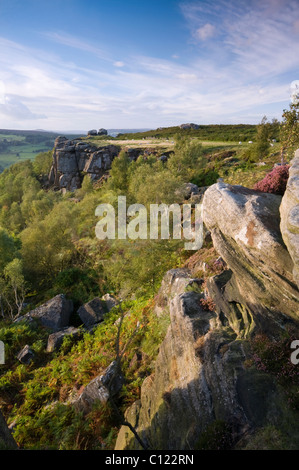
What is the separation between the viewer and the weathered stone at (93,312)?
23.2m

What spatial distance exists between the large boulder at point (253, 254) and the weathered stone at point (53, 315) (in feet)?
62.2

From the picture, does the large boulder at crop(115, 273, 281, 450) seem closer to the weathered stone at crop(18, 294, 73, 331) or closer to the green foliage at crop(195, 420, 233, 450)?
the green foliage at crop(195, 420, 233, 450)

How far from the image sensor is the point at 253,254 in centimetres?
880

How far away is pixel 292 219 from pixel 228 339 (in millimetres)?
5246

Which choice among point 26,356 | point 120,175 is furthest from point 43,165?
point 26,356

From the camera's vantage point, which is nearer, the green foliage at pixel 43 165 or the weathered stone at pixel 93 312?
the weathered stone at pixel 93 312

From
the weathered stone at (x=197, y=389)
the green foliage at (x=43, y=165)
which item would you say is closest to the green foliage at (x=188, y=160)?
the weathered stone at (x=197, y=389)

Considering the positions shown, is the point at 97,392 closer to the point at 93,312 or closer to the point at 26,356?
the point at 26,356

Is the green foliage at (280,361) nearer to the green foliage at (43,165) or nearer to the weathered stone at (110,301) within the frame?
the weathered stone at (110,301)

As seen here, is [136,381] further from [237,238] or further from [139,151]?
[139,151]

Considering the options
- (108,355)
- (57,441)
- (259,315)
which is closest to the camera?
(259,315)
